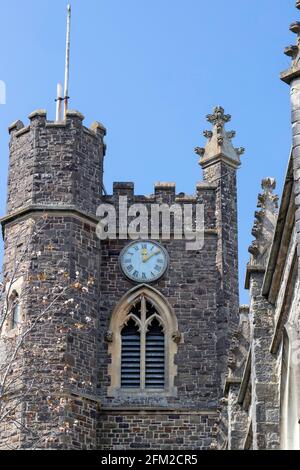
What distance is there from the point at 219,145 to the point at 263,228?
1644 centimetres

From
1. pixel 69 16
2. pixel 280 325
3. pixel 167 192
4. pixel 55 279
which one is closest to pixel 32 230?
pixel 55 279

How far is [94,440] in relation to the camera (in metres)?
33.3

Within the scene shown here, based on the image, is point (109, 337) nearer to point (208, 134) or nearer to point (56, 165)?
point (56, 165)

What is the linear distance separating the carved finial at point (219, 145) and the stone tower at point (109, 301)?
1.11m

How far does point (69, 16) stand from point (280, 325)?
853 inches

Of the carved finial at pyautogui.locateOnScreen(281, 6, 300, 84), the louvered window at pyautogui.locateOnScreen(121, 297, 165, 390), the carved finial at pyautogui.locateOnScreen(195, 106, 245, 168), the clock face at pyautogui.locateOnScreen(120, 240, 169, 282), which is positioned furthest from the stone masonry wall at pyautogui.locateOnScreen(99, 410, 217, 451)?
the carved finial at pyautogui.locateOnScreen(281, 6, 300, 84)

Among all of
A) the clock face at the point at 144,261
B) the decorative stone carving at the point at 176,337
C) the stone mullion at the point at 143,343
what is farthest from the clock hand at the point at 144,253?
the decorative stone carving at the point at 176,337

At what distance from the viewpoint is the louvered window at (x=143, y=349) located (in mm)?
34812

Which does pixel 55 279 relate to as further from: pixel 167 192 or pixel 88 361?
pixel 167 192

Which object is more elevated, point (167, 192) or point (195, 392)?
point (167, 192)

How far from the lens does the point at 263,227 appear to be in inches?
853

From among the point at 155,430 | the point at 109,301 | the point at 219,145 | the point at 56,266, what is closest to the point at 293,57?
the point at 56,266

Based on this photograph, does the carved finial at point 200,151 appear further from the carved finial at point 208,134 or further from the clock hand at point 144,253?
the clock hand at point 144,253

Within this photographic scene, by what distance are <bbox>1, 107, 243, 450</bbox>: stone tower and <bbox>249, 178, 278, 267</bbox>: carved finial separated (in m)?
11.3
